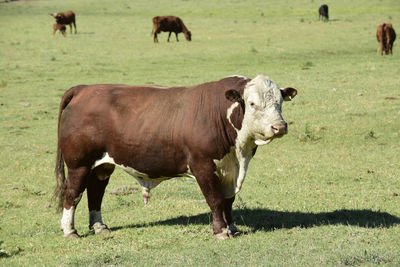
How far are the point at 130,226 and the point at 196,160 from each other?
170cm

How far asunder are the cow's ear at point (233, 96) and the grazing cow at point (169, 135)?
0.04 feet

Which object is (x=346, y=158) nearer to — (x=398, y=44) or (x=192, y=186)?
(x=192, y=186)

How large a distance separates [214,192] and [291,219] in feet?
4.42

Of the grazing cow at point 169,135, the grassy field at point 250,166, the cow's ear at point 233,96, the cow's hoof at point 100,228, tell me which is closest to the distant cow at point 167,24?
the grassy field at point 250,166

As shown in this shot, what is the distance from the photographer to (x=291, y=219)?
7875 mm

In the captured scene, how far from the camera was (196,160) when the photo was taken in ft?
23.1

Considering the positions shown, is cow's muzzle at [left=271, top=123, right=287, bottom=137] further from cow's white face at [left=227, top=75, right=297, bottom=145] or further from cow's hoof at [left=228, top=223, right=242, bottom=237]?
cow's hoof at [left=228, top=223, right=242, bottom=237]

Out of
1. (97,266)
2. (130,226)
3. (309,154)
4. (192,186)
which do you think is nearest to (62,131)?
(130,226)

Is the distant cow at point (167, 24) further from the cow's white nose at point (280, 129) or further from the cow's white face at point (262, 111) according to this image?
the cow's white nose at point (280, 129)

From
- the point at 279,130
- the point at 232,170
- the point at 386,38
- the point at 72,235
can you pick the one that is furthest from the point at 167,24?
the point at 279,130

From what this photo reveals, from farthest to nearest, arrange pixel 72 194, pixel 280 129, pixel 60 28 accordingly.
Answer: pixel 60 28 → pixel 72 194 → pixel 280 129

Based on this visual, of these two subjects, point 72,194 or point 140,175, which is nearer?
point 140,175

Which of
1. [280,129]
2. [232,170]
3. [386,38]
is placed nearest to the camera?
[280,129]

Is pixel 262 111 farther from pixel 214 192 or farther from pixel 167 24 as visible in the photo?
pixel 167 24
